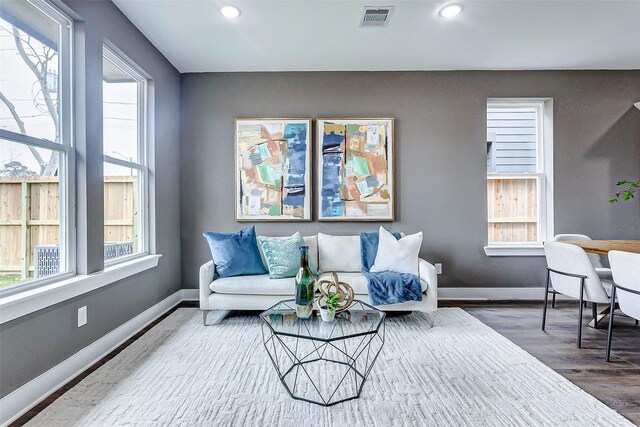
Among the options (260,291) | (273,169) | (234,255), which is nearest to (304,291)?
(260,291)

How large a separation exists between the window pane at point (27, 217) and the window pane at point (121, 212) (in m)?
0.50

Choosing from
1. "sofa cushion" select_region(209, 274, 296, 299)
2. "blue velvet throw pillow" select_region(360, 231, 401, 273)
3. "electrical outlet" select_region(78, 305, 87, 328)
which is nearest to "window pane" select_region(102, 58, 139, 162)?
"electrical outlet" select_region(78, 305, 87, 328)

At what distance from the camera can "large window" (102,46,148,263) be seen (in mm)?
2773

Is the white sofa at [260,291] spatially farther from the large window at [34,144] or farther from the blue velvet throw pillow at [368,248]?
the large window at [34,144]

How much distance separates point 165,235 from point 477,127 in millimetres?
3795

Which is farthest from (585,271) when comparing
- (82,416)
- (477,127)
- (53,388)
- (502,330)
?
(53,388)

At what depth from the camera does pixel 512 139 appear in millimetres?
4176

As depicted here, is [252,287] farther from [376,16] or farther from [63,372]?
[376,16]

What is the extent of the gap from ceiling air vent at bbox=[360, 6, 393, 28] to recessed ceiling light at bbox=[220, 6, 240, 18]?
1.05 metres

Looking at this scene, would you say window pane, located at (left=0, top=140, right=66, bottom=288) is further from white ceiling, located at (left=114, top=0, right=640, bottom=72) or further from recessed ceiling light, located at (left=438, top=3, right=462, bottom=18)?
recessed ceiling light, located at (left=438, top=3, right=462, bottom=18)

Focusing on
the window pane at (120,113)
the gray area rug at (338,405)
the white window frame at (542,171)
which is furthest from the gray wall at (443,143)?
the gray area rug at (338,405)

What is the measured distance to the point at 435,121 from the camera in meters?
4.01

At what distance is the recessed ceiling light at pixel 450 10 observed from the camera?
270cm

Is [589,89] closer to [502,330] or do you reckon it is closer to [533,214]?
[533,214]
